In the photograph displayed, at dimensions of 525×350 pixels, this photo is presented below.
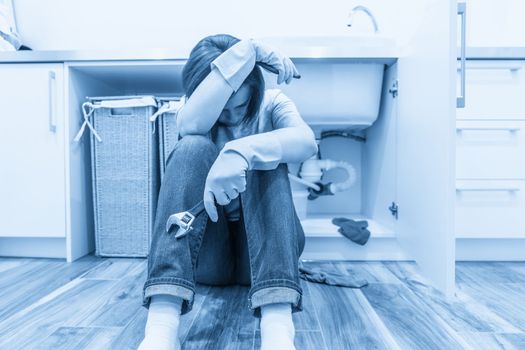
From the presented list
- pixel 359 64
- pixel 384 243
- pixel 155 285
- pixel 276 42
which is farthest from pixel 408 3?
pixel 155 285

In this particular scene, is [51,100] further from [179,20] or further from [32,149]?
[179,20]

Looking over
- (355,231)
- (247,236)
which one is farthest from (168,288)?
(355,231)

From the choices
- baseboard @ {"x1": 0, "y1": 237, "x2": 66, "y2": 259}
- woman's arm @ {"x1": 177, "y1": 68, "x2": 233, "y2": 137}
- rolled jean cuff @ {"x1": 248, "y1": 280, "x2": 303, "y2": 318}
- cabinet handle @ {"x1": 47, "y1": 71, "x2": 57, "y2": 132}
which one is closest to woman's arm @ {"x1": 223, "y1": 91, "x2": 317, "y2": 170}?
woman's arm @ {"x1": 177, "y1": 68, "x2": 233, "y2": 137}

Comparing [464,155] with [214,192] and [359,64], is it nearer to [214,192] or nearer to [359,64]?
[359,64]

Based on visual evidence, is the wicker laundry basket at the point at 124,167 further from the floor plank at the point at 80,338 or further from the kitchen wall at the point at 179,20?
the kitchen wall at the point at 179,20

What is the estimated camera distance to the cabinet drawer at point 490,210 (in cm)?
117

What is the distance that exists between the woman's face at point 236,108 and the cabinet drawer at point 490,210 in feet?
2.71

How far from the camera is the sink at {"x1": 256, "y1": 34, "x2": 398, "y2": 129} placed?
4.00ft

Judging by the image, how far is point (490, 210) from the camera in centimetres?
118

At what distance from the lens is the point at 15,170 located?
119 centimetres

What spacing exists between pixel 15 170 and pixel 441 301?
4.58 feet

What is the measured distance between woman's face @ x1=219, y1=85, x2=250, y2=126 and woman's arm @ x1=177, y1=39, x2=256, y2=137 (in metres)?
0.05

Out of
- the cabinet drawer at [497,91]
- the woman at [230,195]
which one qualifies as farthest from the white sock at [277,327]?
the cabinet drawer at [497,91]

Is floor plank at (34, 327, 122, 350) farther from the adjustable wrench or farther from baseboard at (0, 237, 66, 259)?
baseboard at (0, 237, 66, 259)
